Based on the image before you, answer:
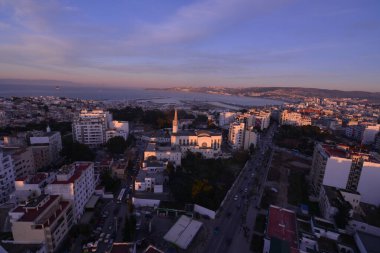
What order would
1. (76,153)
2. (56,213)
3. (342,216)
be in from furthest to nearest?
(76,153) < (342,216) < (56,213)

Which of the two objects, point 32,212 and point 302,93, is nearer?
point 32,212

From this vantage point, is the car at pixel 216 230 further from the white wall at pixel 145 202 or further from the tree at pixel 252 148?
the tree at pixel 252 148

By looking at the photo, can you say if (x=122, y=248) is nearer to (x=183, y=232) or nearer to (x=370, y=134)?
(x=183, y=232)

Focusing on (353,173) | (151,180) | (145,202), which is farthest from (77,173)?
(353,173)

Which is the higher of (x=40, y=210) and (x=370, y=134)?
(x=40, y=210)

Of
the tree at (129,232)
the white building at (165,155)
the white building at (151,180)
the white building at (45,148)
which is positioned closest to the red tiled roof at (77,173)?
the white building at (151,180)

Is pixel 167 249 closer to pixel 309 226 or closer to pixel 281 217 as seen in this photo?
pixel 281 217

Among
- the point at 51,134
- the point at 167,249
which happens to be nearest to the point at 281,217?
the point at 167,249
